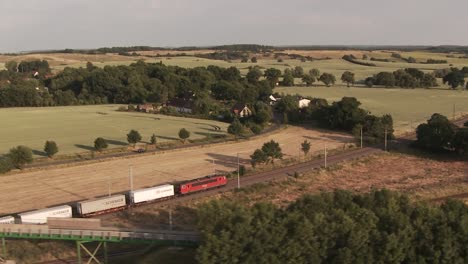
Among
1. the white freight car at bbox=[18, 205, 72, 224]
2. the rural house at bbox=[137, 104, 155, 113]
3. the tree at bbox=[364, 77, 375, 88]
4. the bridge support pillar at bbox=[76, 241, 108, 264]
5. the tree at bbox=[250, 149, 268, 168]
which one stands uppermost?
the tree at bbox=[364, 77, 375, 88]

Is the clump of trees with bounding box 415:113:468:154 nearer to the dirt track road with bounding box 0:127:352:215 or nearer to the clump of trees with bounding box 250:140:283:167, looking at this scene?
the dirt track road with bounding box 0:127:352:215

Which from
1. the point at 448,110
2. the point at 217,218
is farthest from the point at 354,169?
the point at 448,110

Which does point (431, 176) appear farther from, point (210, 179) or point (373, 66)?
point (373, 66)

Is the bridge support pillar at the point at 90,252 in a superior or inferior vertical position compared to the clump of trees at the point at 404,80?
inferior

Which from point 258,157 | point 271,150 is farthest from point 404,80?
point 258,157

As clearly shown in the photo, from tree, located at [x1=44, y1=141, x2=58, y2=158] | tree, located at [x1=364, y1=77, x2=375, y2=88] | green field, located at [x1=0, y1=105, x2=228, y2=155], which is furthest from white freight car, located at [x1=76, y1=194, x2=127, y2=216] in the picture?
tree, located at [x1=364, y1=77, x2=375, y2=88]

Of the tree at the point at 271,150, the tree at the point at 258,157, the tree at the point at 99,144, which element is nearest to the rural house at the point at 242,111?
the tree at the point at 99,144

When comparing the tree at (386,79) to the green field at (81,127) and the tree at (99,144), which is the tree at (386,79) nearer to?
the green field at (81,127)
